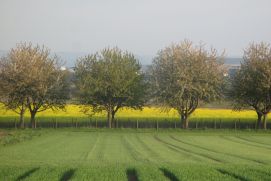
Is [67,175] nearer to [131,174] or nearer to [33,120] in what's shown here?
[131,174]

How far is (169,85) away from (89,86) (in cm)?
1066

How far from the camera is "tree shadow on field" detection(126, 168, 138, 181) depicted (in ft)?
62.1

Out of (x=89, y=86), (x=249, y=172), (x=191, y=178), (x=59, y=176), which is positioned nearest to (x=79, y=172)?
(x=59, y=176)

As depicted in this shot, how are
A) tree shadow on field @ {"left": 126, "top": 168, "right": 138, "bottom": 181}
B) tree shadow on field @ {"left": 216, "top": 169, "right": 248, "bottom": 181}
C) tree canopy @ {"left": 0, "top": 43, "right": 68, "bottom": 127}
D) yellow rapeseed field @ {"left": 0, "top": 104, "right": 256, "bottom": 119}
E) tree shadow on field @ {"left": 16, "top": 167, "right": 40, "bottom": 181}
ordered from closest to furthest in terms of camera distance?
tree shadow on field @ {"left": 16, "top": 167, "right": 40, "bottom": 181}
tree shadow on field @ {"left": 216, "top": 169, "right": 248, "bottom": 181}
tree shadow on field @ {"left": 126, "top": 168, "right": 138, "bottom": 181}
tree canopy @ {"left": 0, "top": 43, "right": 68, "bottom": 127}
yellow rapeseed field @ {"left": 0, "top": 104, "right": 256, "bottom": 119}

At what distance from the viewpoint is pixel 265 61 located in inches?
2488

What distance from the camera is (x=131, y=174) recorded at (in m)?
20.0

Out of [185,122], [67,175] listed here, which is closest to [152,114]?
[185,122]

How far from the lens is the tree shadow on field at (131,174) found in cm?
1894

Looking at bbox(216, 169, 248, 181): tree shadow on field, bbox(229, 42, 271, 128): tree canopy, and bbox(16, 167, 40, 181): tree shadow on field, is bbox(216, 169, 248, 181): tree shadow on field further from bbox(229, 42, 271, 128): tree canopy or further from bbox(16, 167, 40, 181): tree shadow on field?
bbox(229, 42, 271, 128): tree canopy

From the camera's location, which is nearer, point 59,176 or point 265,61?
point 59,176

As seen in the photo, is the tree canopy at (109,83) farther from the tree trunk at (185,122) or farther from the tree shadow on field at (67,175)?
the tree shadow on field at (67,175)

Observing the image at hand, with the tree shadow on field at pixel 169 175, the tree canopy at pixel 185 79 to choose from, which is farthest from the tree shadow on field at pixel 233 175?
the tree canopy at pixel 185 79

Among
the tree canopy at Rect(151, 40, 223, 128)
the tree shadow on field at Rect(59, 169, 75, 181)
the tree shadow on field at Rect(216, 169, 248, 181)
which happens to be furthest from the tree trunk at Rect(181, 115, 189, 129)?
the tree shadow on field at Rect(59, 169, 75, 181)

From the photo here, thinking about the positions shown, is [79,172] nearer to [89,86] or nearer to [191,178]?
[191,178]
